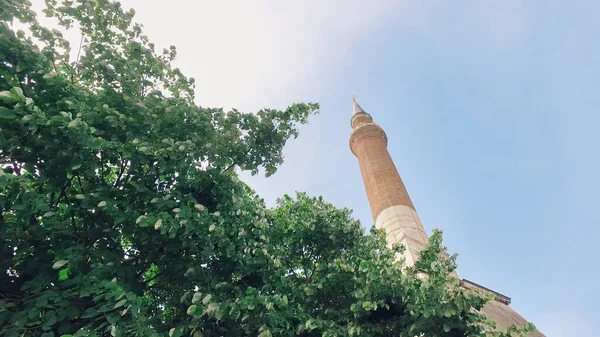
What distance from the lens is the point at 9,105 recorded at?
4445 mm

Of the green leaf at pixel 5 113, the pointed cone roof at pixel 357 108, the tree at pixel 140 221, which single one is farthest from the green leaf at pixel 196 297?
the pointed cone roof at pixel 357 108

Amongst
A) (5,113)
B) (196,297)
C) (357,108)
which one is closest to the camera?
(5,113)

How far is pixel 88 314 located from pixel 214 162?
7.77 ft

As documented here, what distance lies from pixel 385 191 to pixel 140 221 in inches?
611

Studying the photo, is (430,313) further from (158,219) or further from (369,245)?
(158,219)

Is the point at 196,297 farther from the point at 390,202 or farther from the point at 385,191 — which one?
the point at 385,191

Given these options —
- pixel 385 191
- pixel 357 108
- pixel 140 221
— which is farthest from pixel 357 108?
A: pixel 140 221

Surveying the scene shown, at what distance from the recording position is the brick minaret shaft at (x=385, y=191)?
16.5 meters

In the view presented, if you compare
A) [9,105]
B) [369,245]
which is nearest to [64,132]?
[9,105]

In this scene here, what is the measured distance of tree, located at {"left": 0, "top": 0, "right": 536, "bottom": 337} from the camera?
421 centimetres

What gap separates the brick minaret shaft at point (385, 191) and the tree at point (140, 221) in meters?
9.81

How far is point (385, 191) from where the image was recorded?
18.8m

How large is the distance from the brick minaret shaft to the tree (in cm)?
981

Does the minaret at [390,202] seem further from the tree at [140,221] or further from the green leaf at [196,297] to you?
the green leaf at [196,297]
